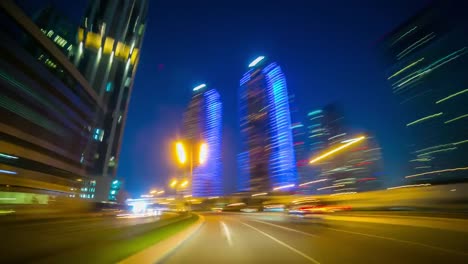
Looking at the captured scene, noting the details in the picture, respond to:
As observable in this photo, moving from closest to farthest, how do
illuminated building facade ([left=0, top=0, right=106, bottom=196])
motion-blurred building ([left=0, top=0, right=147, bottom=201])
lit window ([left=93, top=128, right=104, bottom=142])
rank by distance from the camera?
illuminated building facade ([left=0, top=0, right=106, bottom=196]) → motion-blurred building ([left=0, top=0, right=147, bottom=201]) → lit window ([left=93, top=128, right=104, bottom=142])

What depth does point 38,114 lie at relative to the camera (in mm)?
67812

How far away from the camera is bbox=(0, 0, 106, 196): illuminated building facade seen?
5869 centimetres

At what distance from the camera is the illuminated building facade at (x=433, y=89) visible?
38.7 meters

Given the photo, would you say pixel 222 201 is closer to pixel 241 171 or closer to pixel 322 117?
pixel 241 171

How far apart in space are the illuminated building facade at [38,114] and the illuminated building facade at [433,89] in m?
72.6

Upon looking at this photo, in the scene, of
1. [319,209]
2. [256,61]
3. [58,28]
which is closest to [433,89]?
[319,209]

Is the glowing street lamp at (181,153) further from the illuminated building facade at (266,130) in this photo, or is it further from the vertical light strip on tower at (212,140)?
the illuminated building facade at (266,130)

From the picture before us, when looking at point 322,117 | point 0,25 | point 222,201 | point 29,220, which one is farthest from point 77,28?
point 322,117

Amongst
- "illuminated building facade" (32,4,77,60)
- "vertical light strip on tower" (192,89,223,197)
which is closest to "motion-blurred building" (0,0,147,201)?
"illuminated building facade" (32,4,77,60)

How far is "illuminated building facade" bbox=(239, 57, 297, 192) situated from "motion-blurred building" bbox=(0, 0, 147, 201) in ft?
216

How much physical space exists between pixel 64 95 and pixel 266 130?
96.3 metres

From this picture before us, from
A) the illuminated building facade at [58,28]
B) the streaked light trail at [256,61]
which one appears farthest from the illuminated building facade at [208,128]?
the streaked light trail at [256,61]

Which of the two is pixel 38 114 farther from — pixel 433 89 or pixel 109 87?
pixel 433 89

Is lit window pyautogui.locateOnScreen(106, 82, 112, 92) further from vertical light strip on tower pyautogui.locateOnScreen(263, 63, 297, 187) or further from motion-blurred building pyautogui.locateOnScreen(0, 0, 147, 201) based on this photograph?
vertical light strip on tower pyautogui.locateOnScreen(263, 63, 297, 187)
